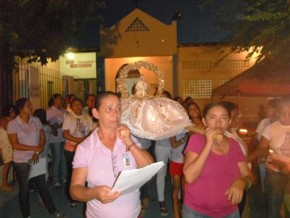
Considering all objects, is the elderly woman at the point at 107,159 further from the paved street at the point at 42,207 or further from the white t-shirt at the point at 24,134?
the paved street at the point at 42,207

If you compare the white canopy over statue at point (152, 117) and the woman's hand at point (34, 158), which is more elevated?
the white canopy over statue at point (152, 117)

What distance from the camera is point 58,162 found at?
31.1 ft

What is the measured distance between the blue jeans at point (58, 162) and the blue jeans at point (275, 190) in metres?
5.40

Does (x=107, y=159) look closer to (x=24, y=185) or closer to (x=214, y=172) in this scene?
(x=214, y=172)

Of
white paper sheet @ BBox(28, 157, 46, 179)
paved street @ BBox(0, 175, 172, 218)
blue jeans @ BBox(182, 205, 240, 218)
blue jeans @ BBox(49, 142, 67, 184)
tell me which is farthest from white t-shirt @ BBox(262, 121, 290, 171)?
A: blue jeans @ BBox(49, 142, 67, 184)

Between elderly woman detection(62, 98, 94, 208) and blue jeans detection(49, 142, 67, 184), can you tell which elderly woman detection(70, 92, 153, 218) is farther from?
blue jeans detection(49, 142, 67, 184)

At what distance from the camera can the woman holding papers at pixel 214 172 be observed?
3.38 m

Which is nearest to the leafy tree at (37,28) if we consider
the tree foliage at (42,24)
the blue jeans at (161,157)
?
the tree foliage at (42,24)

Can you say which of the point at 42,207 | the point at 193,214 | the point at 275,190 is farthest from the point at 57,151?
the point at 193,214

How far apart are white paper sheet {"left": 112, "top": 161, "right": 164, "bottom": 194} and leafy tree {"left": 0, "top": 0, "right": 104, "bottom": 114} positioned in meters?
7.50

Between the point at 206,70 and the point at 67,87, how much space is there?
672 centimetres

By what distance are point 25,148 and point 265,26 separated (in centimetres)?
531

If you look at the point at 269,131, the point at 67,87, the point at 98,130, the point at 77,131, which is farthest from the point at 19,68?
the point at 98,130

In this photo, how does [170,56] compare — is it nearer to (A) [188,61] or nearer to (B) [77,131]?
(A) [188,61]
